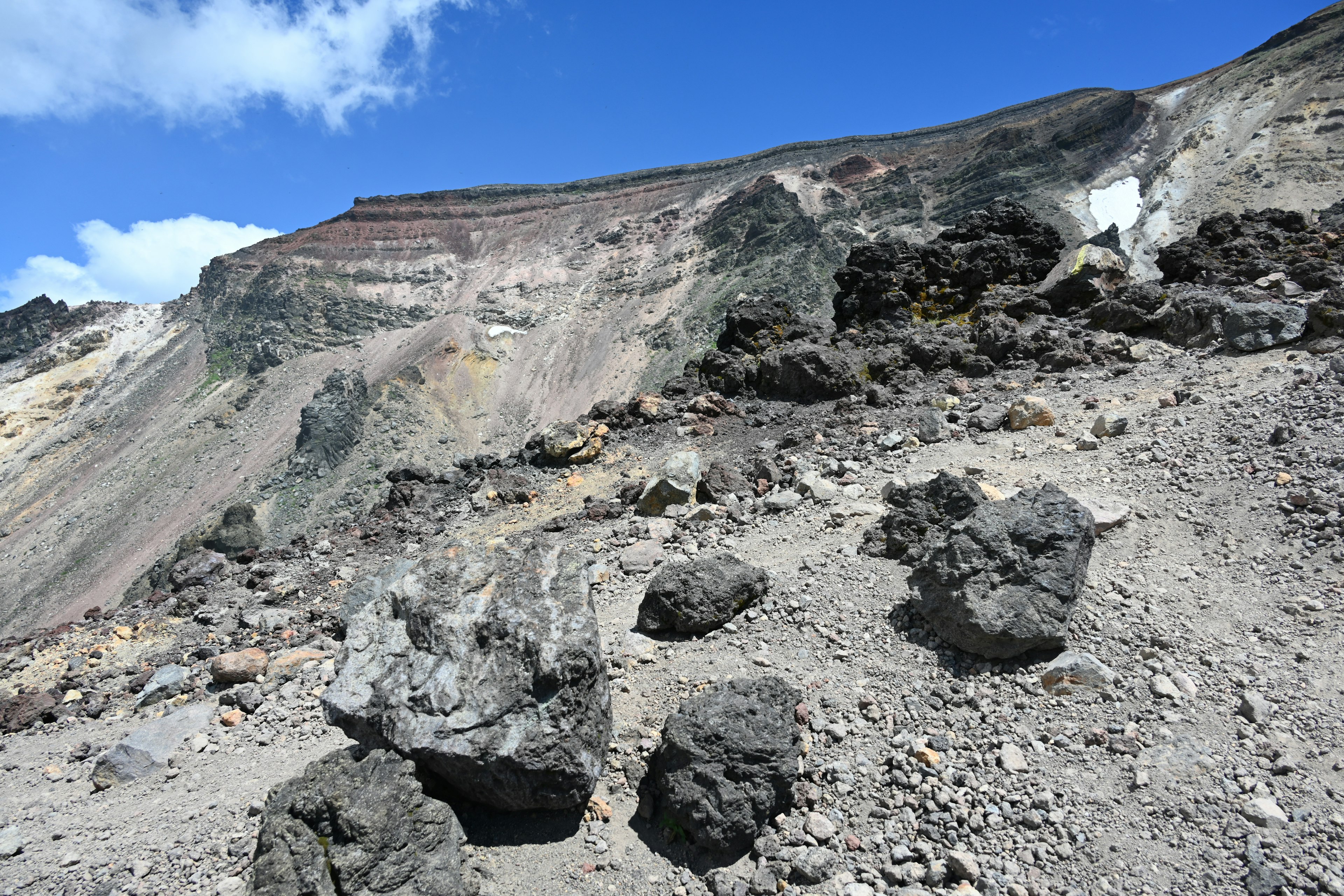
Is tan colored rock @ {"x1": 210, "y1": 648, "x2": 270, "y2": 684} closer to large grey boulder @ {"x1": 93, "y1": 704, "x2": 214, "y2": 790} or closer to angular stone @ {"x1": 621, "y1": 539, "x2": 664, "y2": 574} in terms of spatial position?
large grey boulder @ {"x1": 93, "y1": 704, "x2": 214, "y2": 790}

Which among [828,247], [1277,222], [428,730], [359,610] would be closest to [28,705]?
[359,610]

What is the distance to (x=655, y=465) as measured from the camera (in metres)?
10.4

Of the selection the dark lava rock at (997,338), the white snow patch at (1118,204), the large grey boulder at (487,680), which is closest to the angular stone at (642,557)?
the large grey boulder at (487,680)

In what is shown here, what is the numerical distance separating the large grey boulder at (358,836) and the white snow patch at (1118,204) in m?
37.2

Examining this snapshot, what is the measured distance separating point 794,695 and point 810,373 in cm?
835

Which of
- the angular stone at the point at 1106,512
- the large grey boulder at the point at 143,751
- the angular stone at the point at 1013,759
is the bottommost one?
the large grey boulder at the point at 143,751

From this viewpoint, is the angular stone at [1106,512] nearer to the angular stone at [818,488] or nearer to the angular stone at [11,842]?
the angular stone at [818,488]

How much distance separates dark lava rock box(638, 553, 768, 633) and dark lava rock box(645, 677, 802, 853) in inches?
51.7

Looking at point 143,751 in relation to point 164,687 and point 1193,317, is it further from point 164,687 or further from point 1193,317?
point 1193,317

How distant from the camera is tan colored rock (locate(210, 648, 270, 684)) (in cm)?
614

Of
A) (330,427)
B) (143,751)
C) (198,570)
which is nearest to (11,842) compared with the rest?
(143,751)

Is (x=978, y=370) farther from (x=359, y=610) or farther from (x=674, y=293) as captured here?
(x=674, y=293)

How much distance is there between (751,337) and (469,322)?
25.2 metres

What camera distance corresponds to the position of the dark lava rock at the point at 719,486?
8.18 meters
